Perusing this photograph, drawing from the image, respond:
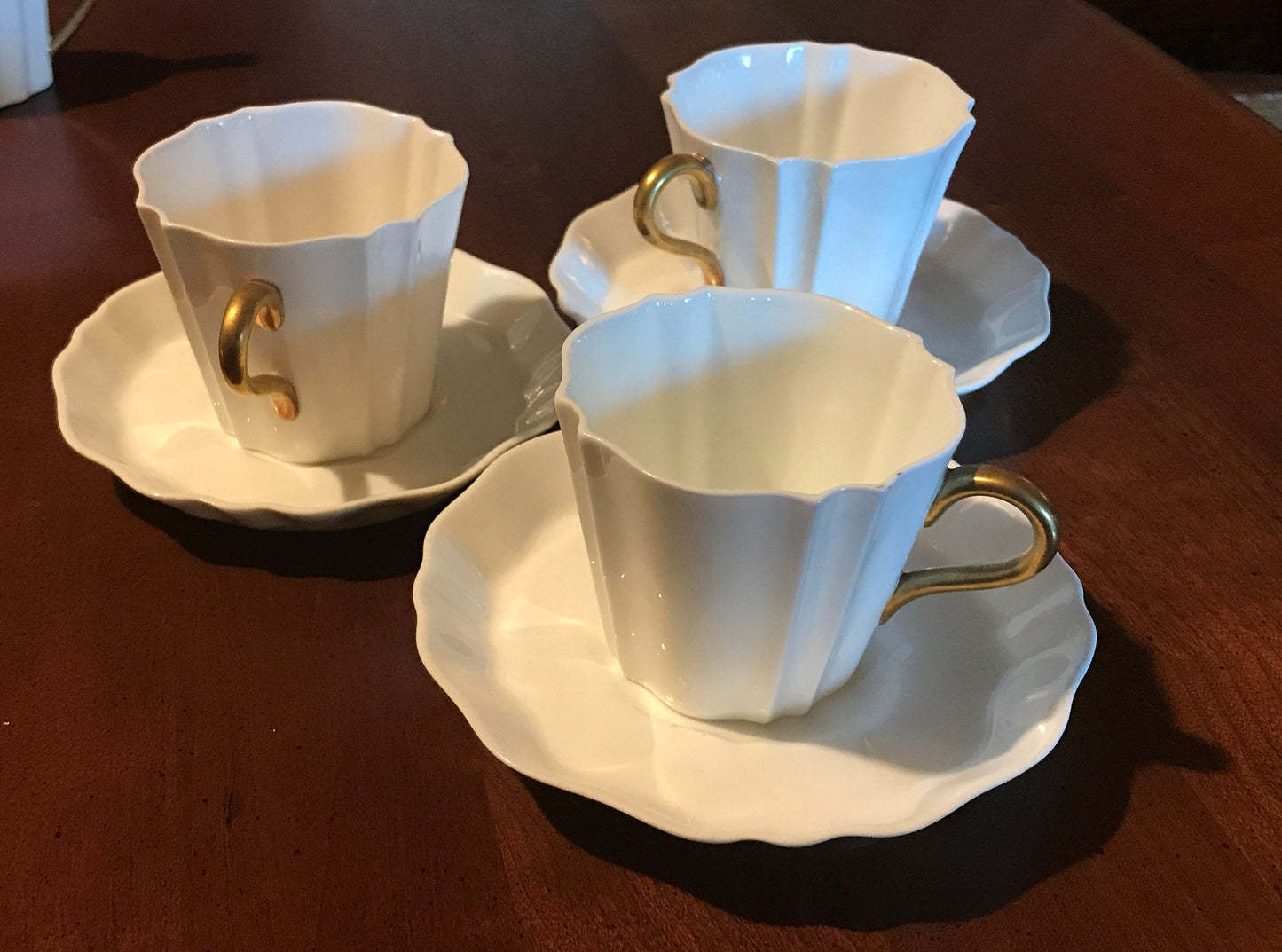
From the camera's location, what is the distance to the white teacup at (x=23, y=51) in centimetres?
82

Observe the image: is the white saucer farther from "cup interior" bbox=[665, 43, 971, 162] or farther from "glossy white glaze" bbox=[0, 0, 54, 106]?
"glossy white glaze" bbox=[0, 0, 54, 106]

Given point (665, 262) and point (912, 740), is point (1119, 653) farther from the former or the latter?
point (665, 262)

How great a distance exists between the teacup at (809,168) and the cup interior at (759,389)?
4.6 inches

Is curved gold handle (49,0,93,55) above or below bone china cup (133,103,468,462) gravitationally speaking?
below

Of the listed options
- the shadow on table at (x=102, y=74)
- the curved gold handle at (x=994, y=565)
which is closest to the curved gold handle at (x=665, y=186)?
the curved gold handle at (x=994, y=565)

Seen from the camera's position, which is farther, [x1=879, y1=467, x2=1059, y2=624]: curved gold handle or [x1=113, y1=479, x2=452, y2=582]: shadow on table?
[x1=113, y1=479, x2=452, y2=582]: shadow on table

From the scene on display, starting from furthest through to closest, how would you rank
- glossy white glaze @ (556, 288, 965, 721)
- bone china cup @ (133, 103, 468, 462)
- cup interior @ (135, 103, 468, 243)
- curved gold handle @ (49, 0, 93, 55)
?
curved gold handle @ (49, 0, 93, 55)
cup interior @ (135, 103, 468, 243)
bone china cup @ (133, 103, 468, 462)
glossy white glaze @ (556, 288, 965, 721)

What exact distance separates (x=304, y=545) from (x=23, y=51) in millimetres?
646

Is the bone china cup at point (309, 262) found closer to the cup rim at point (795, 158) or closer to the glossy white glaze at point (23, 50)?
the cup rim at point (795, 158)

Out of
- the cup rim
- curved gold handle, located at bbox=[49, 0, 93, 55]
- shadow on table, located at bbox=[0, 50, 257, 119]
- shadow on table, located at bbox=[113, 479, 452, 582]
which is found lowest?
shadow on table, located at bbox=[0, 50, 257, 119]

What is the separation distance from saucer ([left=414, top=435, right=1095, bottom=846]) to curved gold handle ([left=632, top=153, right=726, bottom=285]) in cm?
15

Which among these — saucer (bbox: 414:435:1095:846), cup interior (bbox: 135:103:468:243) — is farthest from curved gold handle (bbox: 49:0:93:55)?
saucer (bbox: 414:435:1095:846)

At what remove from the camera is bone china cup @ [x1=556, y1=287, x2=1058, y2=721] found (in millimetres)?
340

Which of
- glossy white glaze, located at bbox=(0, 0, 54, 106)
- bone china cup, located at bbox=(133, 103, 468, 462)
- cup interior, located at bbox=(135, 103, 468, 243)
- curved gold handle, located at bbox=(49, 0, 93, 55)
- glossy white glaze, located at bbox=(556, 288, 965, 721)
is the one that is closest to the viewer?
glossy white glaze, located at bbox=(556, 288, 965, 721)
